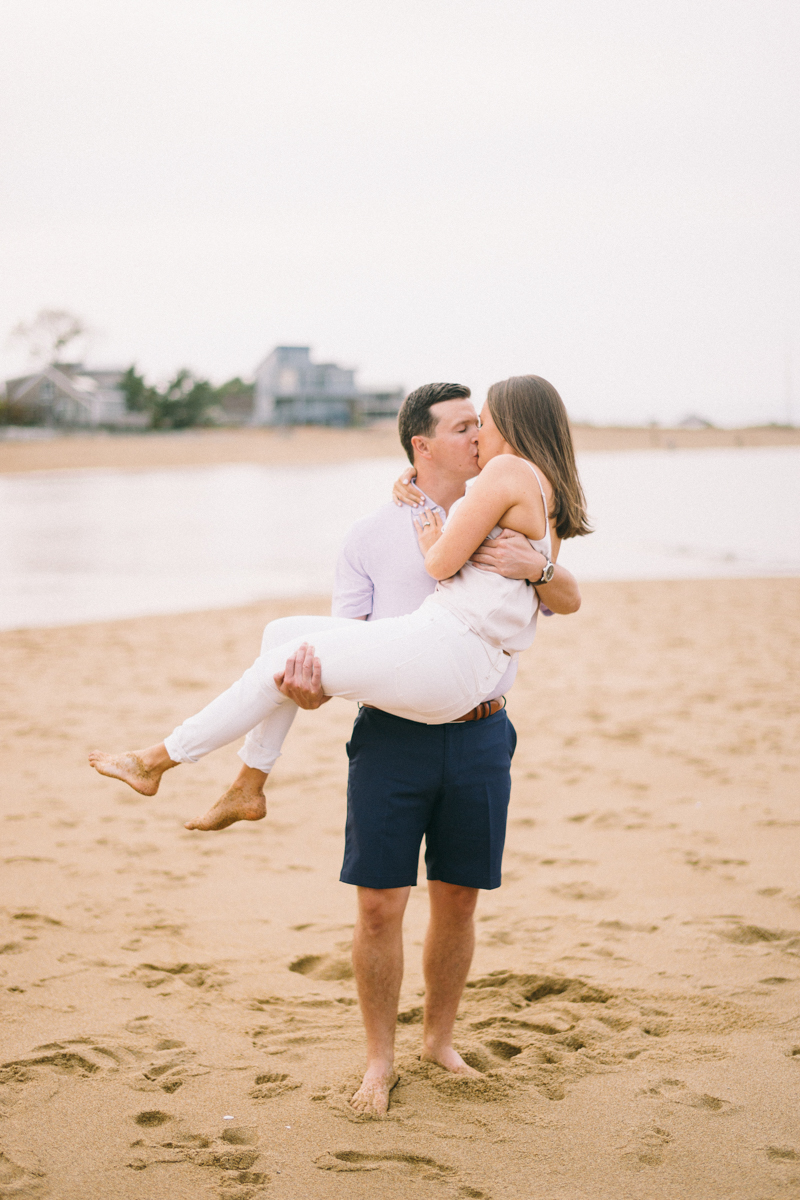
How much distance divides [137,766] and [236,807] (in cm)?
32

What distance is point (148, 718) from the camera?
745 centimetres

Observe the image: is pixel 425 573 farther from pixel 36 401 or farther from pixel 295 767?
pixel 36 401

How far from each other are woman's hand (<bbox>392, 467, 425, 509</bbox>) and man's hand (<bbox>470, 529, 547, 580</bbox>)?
31 centimetres

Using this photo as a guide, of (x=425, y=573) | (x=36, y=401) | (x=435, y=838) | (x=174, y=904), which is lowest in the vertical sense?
(x=174, y=904)

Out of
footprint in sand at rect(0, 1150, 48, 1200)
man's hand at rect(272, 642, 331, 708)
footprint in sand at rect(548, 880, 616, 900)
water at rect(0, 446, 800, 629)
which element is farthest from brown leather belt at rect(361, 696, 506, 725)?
water at rect(0, 446, 800, 629)

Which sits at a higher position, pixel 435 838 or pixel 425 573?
pixel 425 573

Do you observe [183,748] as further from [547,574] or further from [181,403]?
[181,403]

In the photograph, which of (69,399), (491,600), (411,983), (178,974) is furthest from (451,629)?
(69,399)

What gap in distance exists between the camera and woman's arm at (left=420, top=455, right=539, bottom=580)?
8.59ft

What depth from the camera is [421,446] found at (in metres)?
2.88

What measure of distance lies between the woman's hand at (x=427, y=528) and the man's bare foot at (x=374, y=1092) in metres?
1.56

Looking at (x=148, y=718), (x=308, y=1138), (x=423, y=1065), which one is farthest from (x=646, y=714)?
(x=308, y=1138)

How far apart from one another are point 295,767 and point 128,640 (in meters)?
4.68

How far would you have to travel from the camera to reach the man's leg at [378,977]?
2.87 meters
